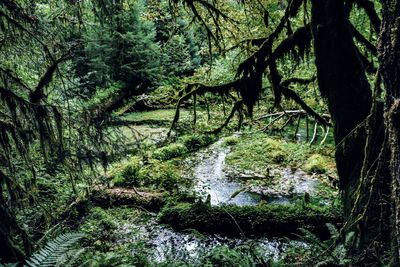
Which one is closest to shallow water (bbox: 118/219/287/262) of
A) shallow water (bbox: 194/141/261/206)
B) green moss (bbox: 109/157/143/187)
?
shallow water (bbox: 194/141/261/206)

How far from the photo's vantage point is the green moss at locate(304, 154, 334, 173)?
12.2 metres

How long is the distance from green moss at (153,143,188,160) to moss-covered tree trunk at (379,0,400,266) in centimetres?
1242

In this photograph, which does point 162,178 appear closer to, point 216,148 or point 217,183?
point 217,183

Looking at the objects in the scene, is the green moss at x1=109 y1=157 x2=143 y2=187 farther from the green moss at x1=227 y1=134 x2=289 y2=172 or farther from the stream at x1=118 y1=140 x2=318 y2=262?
the green moss at x1=227 y1=134 x2=289 y2=172

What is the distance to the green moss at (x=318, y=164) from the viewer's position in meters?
12.2

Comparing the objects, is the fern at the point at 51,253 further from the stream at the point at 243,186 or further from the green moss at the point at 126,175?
the green moss at the point at 126,175

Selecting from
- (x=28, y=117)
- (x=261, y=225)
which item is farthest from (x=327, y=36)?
(x=261, y=225)

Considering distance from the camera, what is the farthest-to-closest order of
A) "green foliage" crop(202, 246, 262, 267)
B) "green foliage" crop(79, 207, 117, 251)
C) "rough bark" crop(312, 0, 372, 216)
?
"green foliage" crop(79, 207, 117, 251)
"green foliage" crop(202, 246, 262, 267)
"rough bark" crop(312, 0, 372, 216)

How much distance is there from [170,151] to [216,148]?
245 centimetres

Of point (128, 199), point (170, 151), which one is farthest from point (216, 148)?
point (128, 199)

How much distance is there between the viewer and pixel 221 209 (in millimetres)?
8562

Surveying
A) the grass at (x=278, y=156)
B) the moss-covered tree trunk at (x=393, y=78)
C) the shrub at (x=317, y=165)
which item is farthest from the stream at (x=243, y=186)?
the moss-covered tree trunk at (x=393, y=78)

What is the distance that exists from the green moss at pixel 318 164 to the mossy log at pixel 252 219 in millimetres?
4288

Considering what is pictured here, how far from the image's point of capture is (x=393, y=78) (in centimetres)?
160
